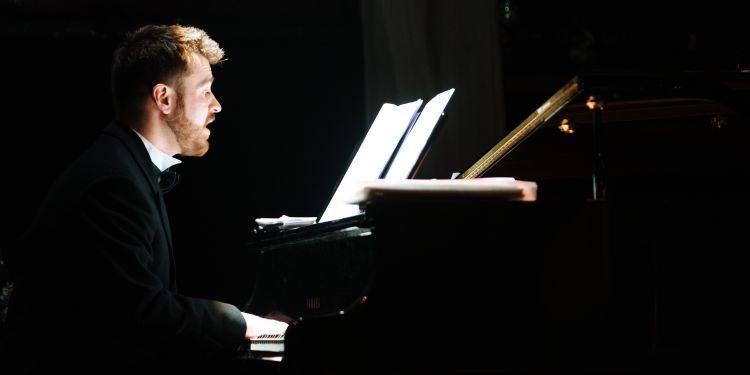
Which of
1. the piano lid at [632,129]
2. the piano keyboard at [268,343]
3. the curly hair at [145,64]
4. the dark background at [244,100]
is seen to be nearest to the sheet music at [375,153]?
the piano lid at [632,129]

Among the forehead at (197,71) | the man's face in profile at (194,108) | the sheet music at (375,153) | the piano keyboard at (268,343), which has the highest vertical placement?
the forehead at (197,71)

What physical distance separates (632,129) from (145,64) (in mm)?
1493

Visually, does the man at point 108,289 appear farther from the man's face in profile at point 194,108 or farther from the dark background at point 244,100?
the dark background at point 244,100

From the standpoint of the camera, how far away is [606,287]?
1717 mm

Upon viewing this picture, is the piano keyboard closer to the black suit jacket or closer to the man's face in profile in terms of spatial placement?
the black suit jacket

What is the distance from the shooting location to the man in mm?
2086

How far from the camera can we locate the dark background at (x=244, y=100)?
161 inches

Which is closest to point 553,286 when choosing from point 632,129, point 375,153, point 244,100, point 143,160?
point 375,153

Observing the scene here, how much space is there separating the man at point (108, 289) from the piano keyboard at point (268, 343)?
0.9 inches

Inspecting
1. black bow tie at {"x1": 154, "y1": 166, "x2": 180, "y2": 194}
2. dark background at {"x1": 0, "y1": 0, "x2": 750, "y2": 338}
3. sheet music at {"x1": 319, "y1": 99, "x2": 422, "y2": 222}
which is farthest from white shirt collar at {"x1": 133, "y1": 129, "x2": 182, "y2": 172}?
dark background at {"x1": 0, "y1": 0, "x2": 750, "y2": 338}

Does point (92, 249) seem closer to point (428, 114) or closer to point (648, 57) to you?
point (428, 114)

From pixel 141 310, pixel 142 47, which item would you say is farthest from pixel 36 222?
pixel 142 47

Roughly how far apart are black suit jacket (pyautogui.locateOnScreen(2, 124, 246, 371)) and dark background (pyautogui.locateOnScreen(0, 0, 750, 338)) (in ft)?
6.24

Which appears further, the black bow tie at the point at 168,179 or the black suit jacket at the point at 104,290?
the black bow tie at the point at 168,179
